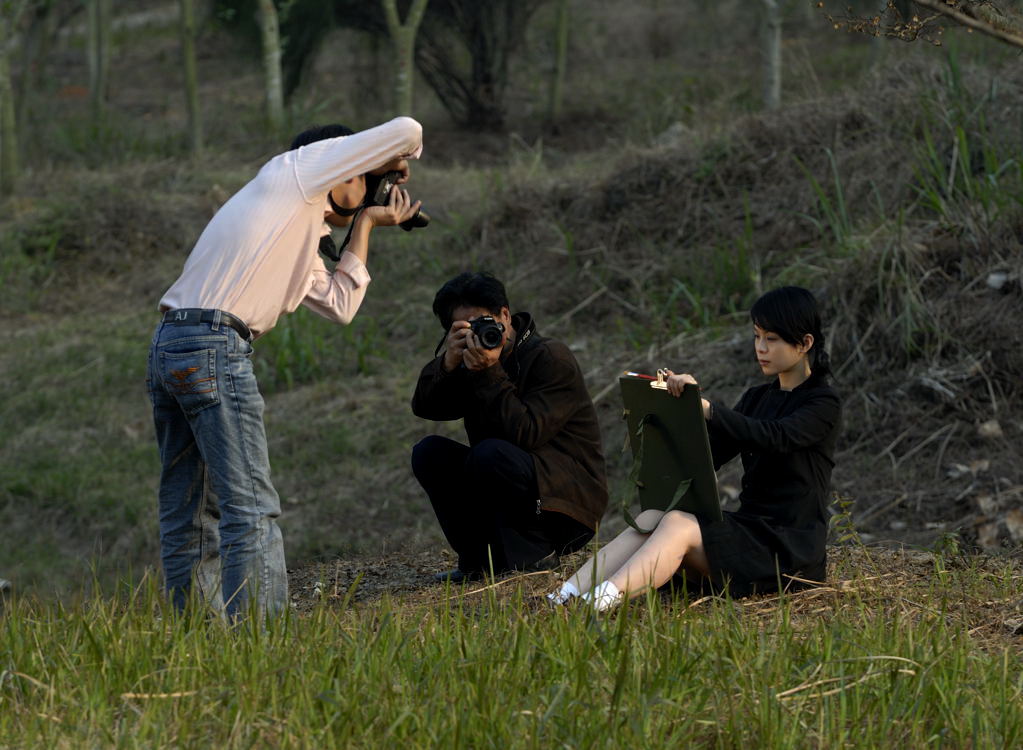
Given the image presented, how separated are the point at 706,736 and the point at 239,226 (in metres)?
2.03

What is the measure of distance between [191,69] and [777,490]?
1014 centimetres

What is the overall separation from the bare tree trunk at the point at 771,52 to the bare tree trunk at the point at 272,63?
15.4 ft

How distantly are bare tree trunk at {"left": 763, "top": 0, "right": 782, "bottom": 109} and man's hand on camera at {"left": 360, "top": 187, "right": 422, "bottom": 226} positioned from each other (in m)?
6.98

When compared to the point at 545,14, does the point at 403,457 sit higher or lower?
lower

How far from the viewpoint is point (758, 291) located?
25.8 feet

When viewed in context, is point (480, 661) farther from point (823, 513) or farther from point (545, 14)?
point (545, 14)

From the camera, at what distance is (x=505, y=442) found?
4.36 meters

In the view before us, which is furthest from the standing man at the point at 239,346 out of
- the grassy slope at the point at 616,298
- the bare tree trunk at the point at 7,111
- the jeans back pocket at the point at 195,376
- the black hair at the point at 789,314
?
the bare tree trunk at the point at 7,111

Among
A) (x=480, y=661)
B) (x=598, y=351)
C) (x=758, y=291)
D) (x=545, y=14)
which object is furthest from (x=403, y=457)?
(x=545, y=14)

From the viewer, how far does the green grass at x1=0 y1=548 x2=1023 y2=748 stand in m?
2.68

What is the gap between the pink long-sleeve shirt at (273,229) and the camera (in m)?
3.82

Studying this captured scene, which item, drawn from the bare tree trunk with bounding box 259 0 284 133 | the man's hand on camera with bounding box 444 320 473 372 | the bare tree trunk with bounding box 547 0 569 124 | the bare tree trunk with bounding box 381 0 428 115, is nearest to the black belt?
the man's hand on camera with bounding box 444 320 473 372

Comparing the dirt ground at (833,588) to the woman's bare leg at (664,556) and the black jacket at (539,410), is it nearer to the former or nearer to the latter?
the woman's bare leg at (664,556)

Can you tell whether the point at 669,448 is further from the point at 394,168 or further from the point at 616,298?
the point at 616,298
